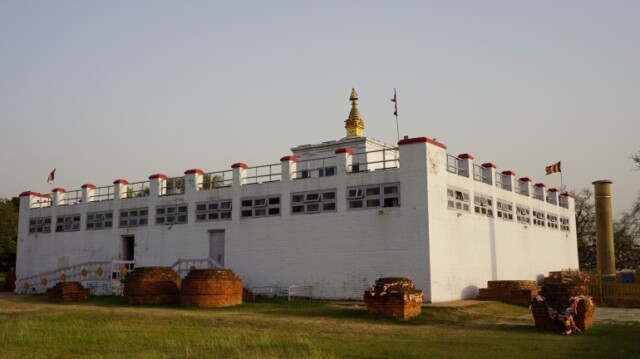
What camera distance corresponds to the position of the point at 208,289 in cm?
2525

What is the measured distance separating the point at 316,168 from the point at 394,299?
413 inches

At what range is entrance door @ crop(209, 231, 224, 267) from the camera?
31.7m

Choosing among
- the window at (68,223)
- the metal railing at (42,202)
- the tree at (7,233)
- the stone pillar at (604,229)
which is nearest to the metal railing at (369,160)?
the stone pillar at (604,229)

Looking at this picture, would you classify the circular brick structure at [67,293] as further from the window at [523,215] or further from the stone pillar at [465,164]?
the window at [523,215]

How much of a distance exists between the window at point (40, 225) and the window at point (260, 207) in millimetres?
15331

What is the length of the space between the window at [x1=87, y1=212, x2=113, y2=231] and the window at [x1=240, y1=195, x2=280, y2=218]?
9627 mm

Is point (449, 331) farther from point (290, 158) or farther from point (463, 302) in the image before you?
point (290, 158)

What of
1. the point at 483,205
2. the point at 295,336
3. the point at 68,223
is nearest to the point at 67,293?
the point at 68,223

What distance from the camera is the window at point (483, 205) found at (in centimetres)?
3011

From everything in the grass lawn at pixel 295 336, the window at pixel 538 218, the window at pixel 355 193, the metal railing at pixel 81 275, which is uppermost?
the window at pixel 355 193

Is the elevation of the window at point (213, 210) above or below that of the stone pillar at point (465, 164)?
below

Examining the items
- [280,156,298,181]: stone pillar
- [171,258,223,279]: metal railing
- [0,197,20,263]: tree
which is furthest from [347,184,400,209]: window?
[0,197,20,263]: tree

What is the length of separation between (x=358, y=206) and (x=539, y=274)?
46.9ft

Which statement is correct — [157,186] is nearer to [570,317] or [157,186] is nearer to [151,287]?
[151,287]
